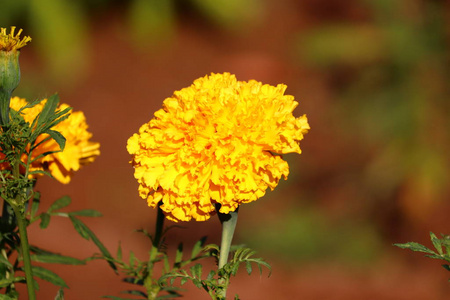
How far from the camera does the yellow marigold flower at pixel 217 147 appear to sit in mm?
963

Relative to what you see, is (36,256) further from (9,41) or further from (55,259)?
(9,41)

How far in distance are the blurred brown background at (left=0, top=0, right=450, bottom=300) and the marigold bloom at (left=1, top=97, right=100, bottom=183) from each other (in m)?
1.98

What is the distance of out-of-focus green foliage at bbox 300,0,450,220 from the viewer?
11.0 ft

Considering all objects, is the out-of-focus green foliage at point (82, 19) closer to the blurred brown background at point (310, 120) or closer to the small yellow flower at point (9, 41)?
the blurred brown background at point (310, 120)

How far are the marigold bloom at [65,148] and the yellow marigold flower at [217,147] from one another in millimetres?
236

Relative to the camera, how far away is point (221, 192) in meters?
0.96

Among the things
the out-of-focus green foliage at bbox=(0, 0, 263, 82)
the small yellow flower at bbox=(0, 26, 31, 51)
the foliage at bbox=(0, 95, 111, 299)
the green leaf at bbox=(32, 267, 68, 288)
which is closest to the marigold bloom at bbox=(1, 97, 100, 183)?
the foliage at bbox=(0, 95, 111, 299)

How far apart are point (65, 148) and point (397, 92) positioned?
251 cm

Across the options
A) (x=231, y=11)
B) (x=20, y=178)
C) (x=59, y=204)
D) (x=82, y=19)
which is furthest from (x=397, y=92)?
(x=20, y=178)

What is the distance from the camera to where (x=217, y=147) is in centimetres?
99

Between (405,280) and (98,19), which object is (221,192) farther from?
(98,19)

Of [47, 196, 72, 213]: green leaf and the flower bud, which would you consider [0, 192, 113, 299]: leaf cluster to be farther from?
the flower bud

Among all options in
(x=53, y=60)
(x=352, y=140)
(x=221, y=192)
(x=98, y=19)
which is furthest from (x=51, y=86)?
(x=221, y=192)

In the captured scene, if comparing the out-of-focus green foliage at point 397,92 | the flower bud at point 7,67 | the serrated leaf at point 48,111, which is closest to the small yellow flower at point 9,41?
the flower bud at point 7,67
